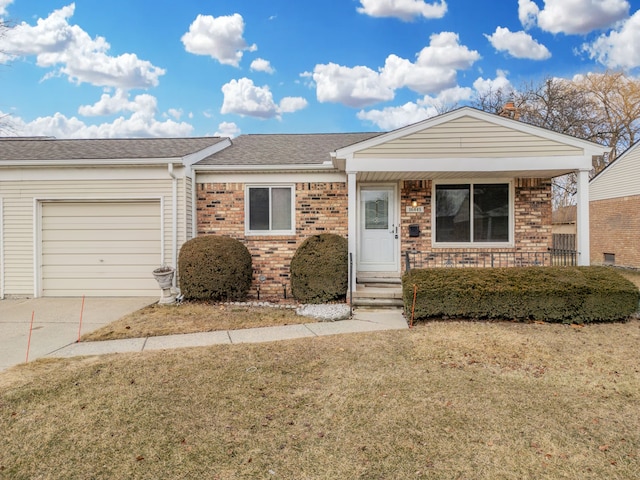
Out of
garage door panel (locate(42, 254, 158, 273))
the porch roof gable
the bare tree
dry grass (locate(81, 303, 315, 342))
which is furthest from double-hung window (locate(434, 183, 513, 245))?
the bare tree

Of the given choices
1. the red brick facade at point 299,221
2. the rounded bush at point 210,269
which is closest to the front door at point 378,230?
the red brick facade at point 299,221

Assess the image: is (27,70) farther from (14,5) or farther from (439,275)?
(439,275)

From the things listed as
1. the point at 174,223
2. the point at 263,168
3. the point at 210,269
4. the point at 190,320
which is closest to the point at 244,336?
the point at 190,320

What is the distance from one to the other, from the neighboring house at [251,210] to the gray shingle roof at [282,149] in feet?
0.37

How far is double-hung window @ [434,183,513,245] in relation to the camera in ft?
29.0

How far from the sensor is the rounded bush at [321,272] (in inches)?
299

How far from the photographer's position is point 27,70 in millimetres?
12445

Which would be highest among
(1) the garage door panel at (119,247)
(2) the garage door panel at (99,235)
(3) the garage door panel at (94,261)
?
(2) the garage door panel at (99,235)

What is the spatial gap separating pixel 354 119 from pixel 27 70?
1520 centimetres

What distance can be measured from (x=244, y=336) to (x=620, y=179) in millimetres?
18336

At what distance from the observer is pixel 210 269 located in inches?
297

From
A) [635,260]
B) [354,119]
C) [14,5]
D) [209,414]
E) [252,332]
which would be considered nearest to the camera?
[209,414]

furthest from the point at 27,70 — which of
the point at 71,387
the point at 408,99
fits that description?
the point at 408,99

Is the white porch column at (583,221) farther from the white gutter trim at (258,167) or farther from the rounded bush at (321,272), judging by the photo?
the white gutter trim at (258,167)
